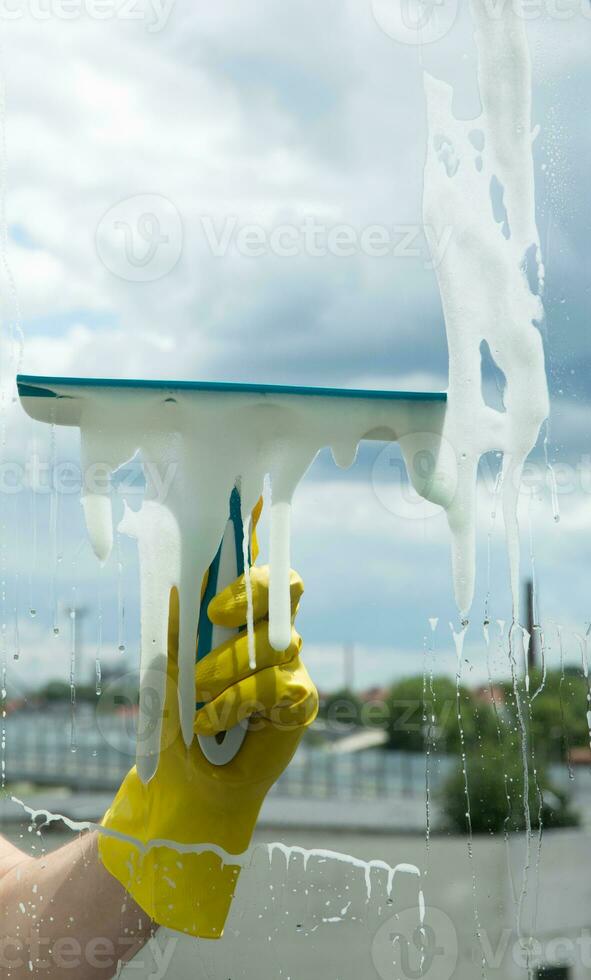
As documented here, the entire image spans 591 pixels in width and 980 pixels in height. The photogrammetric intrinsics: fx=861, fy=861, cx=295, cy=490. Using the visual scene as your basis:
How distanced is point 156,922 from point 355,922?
39cm

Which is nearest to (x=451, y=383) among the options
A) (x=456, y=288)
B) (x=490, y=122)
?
(x=456, y=288)

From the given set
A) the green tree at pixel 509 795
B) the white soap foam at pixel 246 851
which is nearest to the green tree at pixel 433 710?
the green tree at pixel 509 795

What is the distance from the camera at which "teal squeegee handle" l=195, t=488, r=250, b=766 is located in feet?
2.67

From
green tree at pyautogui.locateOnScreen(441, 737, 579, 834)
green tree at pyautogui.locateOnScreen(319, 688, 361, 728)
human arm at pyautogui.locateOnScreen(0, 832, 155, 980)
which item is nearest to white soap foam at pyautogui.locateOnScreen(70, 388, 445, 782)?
human arm at pyautogui.locateOnScreen(0, 832, 155, 980)

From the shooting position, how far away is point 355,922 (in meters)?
1.10

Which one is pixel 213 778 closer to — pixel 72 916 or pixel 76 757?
pixel 72 916

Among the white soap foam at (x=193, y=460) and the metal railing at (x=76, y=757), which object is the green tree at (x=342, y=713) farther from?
the white soap foam at (x=193, y=460)

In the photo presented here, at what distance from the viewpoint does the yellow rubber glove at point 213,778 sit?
0.78 metres

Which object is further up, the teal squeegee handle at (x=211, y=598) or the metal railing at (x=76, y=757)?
the teal squeegee handle at (x=211, y=598)

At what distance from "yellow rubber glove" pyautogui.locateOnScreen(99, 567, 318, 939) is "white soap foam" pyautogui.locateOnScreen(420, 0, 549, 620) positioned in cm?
22

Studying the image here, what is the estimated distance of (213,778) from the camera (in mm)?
809

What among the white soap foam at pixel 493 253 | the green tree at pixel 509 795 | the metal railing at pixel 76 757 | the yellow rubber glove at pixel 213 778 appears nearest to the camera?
the yellow rubber glove at pixel 213 778

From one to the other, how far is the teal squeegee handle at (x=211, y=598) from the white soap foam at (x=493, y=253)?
230 millimetres

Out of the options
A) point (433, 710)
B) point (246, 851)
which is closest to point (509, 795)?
point (433, 710)
